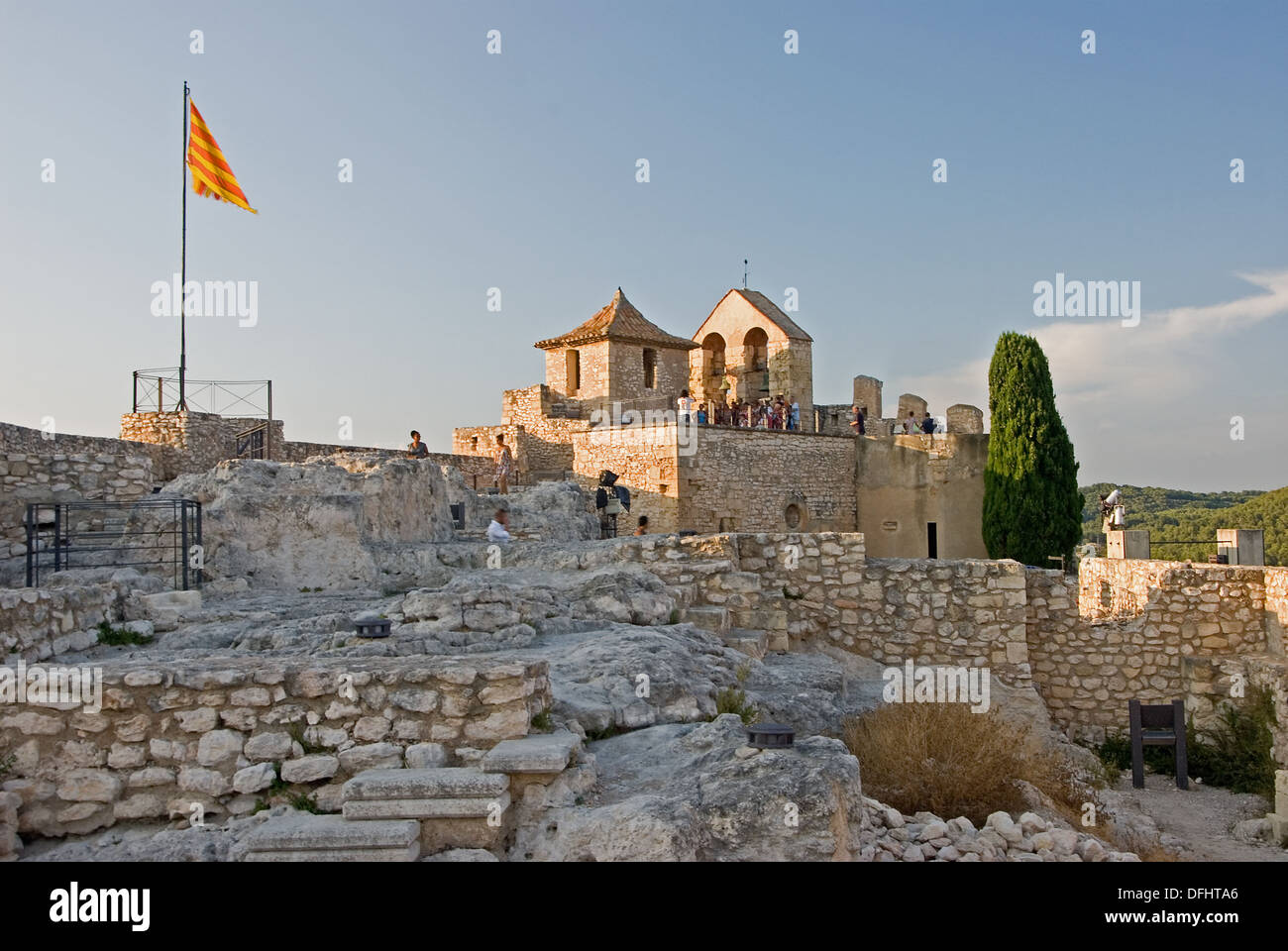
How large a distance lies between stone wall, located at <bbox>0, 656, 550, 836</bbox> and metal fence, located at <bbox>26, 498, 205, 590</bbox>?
4.60m

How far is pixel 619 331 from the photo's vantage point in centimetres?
3114

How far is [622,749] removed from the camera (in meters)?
5.11

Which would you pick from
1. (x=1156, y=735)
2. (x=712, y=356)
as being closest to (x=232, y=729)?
(x=1156, y=735)

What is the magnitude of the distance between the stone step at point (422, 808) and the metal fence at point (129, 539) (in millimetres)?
5547

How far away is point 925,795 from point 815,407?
27843 mm

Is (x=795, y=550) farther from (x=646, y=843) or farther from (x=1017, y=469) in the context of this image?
(x=1017, y=469)

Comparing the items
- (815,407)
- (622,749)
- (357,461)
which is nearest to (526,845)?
(622,749)

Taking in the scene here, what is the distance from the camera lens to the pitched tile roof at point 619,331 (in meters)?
31.2

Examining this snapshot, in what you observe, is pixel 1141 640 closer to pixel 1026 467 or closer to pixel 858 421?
pixel 1026 467

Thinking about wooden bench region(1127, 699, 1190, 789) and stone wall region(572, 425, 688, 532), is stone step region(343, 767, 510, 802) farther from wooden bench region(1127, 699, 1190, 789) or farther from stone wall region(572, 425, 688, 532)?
stone wall region(572, 425, 688, 532)

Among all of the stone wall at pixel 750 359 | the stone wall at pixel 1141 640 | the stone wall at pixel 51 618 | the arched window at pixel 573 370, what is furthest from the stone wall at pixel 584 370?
the stone wall at pixel 51 618

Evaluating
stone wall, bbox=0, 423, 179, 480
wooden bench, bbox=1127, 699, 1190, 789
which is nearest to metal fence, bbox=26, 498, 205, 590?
Answer: stone wall, bbox=0, 423, 179, 480

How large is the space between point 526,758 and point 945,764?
2.95 m

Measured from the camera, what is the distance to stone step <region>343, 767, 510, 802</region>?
13.6 feet
